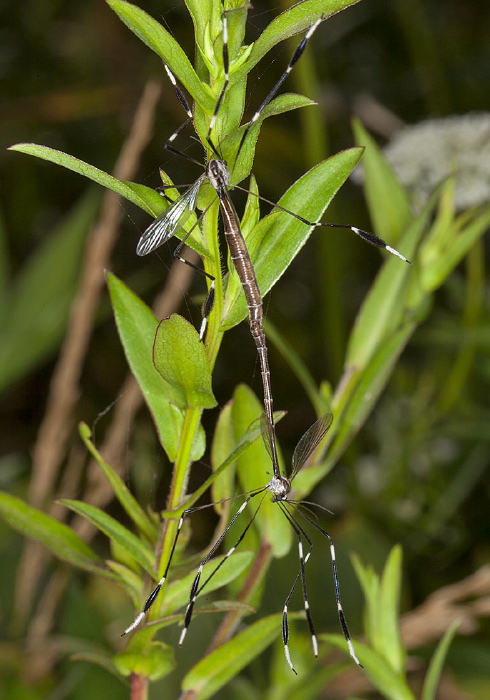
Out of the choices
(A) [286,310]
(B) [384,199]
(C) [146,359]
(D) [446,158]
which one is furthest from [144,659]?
(A) [286,310]

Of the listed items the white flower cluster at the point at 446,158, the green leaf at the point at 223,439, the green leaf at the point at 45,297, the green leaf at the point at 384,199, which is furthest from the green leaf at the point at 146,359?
the green leaf at the point at 45,297

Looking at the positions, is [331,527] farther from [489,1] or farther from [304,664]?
[489,1]

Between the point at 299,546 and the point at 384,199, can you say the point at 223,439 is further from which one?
the point at 384,199

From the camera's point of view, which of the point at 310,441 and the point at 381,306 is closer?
the point at 310,441

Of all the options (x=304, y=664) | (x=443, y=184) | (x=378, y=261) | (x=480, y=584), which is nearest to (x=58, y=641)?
(x=304, y=664)

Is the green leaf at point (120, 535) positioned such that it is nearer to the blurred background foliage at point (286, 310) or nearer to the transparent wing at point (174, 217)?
the transparent wing at point (174, 217)

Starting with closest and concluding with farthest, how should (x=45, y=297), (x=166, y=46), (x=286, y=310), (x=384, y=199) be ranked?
(x=166, y=46)
(x=384, y=199)
(x=45, y=297)
(x=286, y=310)
